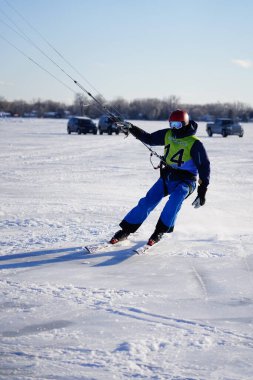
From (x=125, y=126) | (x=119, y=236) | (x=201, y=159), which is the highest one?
(x=125, y=126)

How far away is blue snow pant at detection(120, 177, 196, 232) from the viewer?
513cm

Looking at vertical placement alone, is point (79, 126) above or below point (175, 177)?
above

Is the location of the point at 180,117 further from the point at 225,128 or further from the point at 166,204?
the point at 225,128

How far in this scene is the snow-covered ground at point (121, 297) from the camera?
2643mm

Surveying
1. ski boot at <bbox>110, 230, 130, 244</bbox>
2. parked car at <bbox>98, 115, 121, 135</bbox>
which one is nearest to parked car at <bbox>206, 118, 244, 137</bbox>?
parked car at <bbox>98, 115, 121, 135</bbox>

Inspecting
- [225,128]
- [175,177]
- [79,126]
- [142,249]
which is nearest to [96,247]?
[142,249]

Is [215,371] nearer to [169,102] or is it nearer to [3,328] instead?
[3,328]

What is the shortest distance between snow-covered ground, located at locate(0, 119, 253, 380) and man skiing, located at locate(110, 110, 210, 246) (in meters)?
0.23

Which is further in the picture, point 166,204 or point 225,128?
point 225,128

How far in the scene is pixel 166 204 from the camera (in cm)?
517

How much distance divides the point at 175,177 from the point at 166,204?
1.17 feet

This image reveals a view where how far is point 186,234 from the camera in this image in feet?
19.0

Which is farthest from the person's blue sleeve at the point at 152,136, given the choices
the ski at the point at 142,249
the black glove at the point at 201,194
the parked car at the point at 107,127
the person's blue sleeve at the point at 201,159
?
the parked car at the point at 107,127

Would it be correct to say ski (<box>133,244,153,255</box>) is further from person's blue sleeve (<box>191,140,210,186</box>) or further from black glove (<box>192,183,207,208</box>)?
person's blue sleeve (<box>191,140,210,186</box>)
